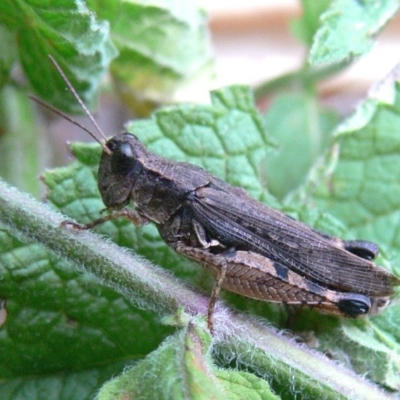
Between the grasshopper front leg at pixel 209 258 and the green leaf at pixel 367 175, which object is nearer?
the grasshopper front leg at pixel 209 258

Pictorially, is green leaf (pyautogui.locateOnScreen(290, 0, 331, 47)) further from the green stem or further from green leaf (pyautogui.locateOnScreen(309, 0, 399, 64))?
the green stem

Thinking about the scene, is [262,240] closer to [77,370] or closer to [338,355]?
[338,355]

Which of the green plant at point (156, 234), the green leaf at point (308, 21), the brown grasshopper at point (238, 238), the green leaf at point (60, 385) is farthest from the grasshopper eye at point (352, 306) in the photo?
the green leaf at point (308, 21)

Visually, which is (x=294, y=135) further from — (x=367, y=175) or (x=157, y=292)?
(x=157, y=292)

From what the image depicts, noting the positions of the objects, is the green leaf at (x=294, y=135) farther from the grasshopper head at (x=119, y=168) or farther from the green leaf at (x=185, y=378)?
the green leaf at (x=185, y=378)

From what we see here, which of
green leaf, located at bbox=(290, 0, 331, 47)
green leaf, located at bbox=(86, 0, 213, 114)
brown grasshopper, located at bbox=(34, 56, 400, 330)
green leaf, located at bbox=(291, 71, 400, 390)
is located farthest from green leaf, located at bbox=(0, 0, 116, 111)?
green leaf, located at bbox=(290, 0, 331, 47)

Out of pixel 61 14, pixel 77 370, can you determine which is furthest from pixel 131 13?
pixel 77 370

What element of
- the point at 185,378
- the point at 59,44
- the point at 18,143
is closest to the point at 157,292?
the point at 185,378
